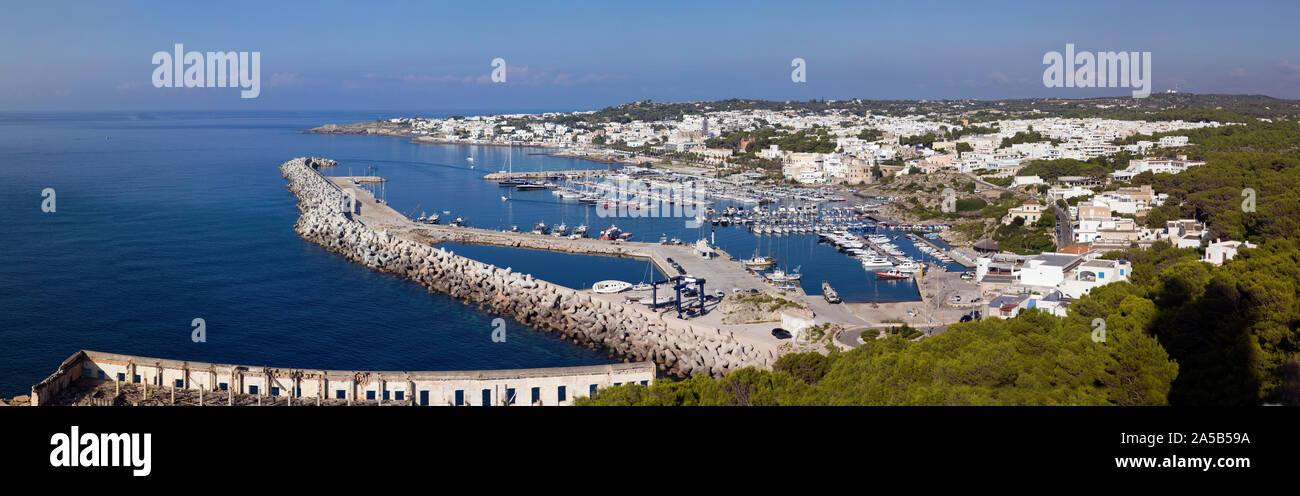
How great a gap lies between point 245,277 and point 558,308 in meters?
6.90

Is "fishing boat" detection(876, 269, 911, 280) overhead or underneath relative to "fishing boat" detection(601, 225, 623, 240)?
underneath

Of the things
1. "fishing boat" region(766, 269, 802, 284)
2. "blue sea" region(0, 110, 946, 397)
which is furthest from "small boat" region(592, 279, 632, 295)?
"fishing boat" region(766, 269, 802, 284)

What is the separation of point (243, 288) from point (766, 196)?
20.3m

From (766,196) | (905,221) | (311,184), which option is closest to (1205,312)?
(905,221)

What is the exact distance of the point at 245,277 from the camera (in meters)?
17.2

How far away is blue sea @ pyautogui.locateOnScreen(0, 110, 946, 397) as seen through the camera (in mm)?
12336

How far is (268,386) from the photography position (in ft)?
29.5

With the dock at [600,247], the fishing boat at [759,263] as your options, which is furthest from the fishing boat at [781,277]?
the fishing boat at [759,263]

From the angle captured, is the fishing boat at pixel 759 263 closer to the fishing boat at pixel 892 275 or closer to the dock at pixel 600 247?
the dock at pixel 600 247

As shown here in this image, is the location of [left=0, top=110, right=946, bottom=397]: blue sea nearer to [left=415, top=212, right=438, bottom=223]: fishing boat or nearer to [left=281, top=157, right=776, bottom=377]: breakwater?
[left=281, top=157, right=776, bottom=377]: breakwater

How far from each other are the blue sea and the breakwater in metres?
0.35

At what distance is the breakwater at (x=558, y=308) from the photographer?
11.8 metres
